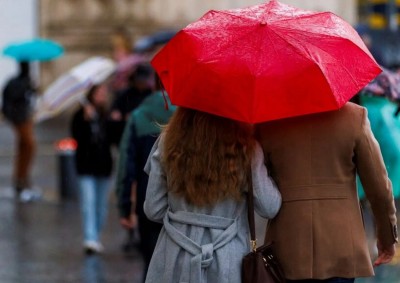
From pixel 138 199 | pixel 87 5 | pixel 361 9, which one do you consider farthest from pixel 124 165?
pixel 361 9

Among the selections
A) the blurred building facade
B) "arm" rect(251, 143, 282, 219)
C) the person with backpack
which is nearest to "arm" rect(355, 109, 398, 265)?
"arm" rect(251, 143, 282, 219)

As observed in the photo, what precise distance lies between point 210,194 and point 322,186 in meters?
0.47

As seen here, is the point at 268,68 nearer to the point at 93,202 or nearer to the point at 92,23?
the point at 93,202

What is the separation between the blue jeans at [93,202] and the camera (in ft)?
36.9

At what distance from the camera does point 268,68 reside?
5105 mm

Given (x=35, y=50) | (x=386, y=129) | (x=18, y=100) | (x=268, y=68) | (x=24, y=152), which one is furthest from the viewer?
(x=24, y=152)

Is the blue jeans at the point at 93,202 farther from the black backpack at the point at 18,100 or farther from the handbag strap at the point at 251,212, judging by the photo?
the handbag strap at the point at 251,212

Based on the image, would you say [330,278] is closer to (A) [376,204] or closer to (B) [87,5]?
(A) [376,204]

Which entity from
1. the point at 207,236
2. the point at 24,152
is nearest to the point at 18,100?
the point at 24,152

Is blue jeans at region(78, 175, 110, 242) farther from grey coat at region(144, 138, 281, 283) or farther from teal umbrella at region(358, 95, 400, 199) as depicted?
grey coat at region(144, 138, 281, 283)

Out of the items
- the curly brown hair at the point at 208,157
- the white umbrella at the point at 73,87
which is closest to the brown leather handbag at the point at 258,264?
the curly brown hair at the point at 208,157

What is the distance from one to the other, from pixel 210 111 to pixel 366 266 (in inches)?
36.3

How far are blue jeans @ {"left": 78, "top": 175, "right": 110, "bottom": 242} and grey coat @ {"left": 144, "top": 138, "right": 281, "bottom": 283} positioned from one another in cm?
598

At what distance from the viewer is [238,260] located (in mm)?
5195
